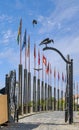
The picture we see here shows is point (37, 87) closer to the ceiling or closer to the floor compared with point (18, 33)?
closer to the floor

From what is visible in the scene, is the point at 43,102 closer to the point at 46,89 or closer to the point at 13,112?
the point at 46,89

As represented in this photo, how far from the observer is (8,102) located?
32469mm

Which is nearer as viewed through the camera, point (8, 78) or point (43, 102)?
point (8, 78)

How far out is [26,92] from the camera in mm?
61188

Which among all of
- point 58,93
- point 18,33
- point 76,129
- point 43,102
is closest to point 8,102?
point 76,129

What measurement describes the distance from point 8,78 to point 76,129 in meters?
7.11

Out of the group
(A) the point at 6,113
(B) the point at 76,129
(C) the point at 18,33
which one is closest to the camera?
(B) the point at 76,129

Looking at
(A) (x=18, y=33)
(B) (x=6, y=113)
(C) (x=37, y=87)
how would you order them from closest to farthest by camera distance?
(B) (x=6, y=113), (A) (x=18, y=33), (C) (x=37, y=87)

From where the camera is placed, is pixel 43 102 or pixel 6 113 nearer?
pixel 6 113

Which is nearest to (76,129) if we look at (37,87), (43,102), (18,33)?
(18,33)

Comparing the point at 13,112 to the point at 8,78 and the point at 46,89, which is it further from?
the point at 46,89

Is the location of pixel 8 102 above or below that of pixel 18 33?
below

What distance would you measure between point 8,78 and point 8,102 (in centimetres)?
166

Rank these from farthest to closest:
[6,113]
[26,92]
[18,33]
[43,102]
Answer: [43,102] < [26,92] < [18,33] < [6,113]
